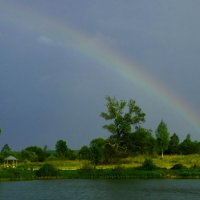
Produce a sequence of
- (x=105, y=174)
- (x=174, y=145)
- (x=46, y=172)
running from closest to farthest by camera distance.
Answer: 1. (x=105, y=174)
2. (x=46, y=172)
3. (x=174, y=145)

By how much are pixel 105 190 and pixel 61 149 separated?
67.6 metres

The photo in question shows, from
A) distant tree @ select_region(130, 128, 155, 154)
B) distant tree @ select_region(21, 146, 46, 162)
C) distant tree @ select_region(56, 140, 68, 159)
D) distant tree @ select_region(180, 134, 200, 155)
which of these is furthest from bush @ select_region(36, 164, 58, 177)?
distant tree @ select_region(180, 134, 200, 155)

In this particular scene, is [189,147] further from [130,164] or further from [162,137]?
[130,164]

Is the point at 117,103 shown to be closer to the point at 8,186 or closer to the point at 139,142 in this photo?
the point at 139,142

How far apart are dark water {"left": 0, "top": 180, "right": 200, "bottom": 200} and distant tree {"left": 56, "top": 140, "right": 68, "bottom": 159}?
2192 inches

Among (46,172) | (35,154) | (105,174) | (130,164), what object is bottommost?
(105,174)

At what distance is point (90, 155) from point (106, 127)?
12.4 metres

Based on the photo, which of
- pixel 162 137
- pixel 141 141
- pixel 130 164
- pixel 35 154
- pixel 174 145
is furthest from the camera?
pixel 174 145

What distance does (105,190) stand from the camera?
52.1 m

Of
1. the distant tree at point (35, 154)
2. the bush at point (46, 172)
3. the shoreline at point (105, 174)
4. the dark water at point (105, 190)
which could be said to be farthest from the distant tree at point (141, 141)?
the dark water at point (105, 190)

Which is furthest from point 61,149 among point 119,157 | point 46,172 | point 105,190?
point 105,190

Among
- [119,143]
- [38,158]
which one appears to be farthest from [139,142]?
[38,158]

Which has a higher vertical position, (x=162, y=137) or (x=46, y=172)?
(x=162, y=137)

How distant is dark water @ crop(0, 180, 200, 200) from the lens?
4581cm
